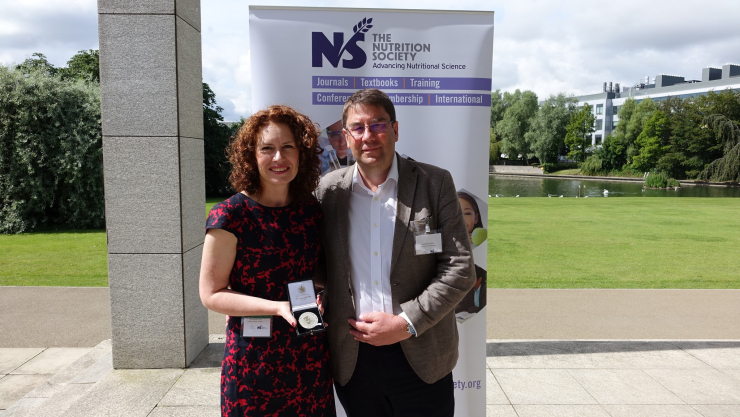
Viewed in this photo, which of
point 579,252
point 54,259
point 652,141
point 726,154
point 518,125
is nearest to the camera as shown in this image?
point 54,259

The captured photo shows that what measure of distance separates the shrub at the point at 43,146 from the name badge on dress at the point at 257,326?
1582 centimetres

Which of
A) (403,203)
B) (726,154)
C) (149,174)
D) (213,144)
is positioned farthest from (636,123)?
(403,203)

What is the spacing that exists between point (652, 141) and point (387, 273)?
5875 centimetres

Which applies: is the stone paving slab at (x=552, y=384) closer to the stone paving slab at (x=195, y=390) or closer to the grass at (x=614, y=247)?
the stone paving slab at (x=195, y=390)

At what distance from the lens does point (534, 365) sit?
4488 mm

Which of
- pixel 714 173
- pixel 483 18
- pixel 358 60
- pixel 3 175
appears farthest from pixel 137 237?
pixel 714 173

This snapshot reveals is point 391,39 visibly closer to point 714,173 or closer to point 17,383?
point 17,383

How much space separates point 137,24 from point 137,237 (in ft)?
5.97

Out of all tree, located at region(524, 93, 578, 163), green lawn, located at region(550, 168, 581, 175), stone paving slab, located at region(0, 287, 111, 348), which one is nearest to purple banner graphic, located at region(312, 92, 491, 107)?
stone paving slab, located at region(0, 287, 111, 348)

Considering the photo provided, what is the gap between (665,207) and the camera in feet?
64.7

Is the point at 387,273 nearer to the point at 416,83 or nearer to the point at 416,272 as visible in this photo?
the point at 416,272

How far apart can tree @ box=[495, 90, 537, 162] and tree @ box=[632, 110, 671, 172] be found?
1224 centimetres

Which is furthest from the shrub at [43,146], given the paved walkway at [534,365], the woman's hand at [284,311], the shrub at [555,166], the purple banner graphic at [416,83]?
the shrub at [555,166]

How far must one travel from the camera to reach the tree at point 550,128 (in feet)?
195
